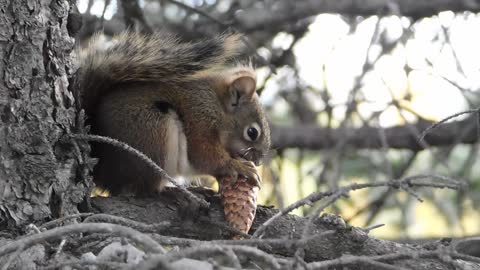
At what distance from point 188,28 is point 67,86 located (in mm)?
1130

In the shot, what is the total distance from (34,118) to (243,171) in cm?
57

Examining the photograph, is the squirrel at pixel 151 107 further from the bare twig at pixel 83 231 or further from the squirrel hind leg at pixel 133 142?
the bare twig at pixel 83 231

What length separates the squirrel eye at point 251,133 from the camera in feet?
7.45

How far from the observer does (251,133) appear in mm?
2283

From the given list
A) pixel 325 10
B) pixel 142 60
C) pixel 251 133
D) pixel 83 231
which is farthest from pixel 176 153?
pixel 325 10

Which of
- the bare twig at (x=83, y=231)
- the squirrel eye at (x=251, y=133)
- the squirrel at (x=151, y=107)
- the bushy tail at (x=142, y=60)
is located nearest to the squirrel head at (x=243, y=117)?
the squirrel eye at (x=251, y=133)

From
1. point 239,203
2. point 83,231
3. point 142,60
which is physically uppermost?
point 142,60

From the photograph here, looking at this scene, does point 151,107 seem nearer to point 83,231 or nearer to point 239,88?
point 239,88

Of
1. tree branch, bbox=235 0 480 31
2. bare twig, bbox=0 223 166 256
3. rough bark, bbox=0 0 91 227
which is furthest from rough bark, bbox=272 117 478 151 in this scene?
bare twig, bbox=0 223 166 256

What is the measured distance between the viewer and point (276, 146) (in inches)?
108

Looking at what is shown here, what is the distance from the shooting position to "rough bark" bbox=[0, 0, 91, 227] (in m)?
1.54

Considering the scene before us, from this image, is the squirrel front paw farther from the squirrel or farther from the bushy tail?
the bushy tail

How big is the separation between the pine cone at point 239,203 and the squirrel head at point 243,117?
0.39 m

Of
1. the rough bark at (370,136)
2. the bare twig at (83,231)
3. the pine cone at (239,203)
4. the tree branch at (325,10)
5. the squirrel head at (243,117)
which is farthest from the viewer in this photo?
the rough bark at (370,136)
